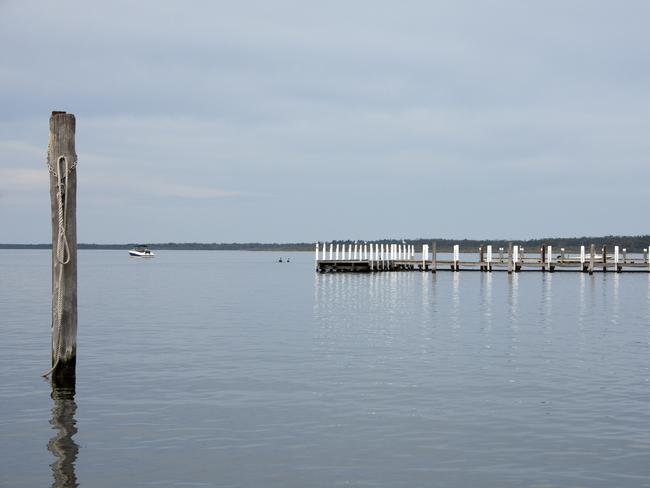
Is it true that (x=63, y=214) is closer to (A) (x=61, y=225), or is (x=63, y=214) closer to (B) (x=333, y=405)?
(A) (x=61, y=225)

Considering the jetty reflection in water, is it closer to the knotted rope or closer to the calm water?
the calm water

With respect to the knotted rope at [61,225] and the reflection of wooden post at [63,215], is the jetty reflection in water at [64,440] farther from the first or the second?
the knotted rope at [61,225]

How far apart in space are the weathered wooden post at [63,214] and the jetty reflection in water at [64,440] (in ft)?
4.77

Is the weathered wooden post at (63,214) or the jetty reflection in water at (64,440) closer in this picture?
the jetty reflection in water at (64,440)

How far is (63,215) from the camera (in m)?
15.8

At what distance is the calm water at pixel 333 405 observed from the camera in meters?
12.3

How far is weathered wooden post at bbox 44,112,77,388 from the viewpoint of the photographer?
51.5 ft

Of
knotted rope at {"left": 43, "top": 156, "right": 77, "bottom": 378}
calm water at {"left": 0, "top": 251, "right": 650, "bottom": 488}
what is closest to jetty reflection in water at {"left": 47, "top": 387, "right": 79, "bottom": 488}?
calm water at {"left": 0, "top": 251, "right": 650, "bottom": 488}

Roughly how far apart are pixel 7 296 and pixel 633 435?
49242mm

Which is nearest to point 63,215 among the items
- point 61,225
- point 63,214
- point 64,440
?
point 63,214

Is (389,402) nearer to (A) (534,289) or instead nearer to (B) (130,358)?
(B) (130,358)

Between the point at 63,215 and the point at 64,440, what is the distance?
420 cm

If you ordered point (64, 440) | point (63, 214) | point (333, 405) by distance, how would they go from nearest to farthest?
1. point (64, 440)
2. point (63, 214)
3. point (333, 405)

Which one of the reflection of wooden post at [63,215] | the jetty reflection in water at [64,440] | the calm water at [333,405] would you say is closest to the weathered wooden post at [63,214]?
the reflection of wooden post at [63,215]
